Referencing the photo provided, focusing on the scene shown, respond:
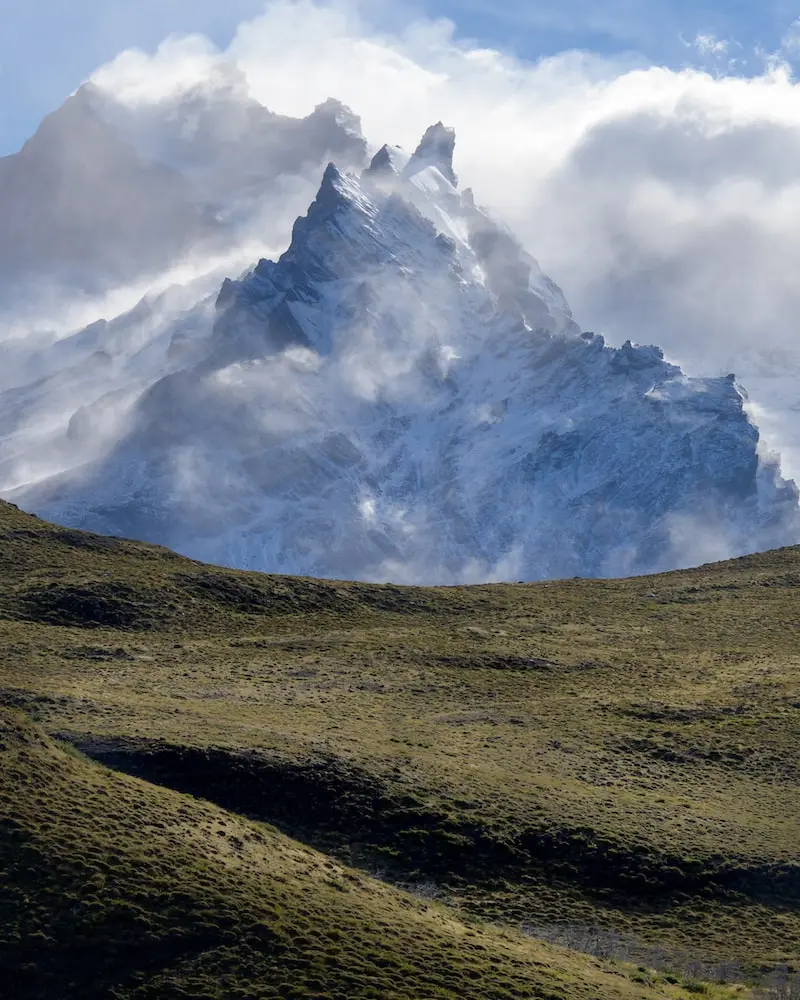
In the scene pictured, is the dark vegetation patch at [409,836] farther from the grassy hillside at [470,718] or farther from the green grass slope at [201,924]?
the green grass slope at [201,924]

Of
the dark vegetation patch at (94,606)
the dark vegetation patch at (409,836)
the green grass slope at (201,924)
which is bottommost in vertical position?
the green grass slope at (201,924)

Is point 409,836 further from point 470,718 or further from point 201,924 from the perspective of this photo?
point 470,718

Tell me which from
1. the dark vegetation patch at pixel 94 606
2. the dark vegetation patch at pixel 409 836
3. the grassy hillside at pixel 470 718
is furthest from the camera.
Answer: the dark vegetation patch at pixel 94 606

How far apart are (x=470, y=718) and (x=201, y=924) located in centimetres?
2879

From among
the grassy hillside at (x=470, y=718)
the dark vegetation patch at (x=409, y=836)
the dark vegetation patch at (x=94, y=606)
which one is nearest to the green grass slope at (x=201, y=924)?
the grassy hillside at (x=470, y=718)

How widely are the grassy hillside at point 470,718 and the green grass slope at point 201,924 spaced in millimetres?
4056

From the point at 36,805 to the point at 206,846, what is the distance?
5.16m

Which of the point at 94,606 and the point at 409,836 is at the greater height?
the point at 94,606

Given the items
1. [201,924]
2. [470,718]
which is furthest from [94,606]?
[201,924]

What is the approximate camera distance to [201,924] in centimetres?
3816

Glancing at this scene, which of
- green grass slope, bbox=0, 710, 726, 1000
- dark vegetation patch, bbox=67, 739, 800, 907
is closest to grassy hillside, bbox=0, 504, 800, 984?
dark vegetation patch, bbox=67, 739, 800, 907

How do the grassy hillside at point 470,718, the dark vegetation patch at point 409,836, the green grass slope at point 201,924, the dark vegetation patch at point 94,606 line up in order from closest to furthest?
the green grass slope at point 201,924 → the dark vegetation patch at point 409,836 → the grassy hillside at point 470,718 → the dark vegetation patch at point 94,606

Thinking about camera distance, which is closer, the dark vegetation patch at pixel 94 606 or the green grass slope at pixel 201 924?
the green grass slope at pixel 201 924

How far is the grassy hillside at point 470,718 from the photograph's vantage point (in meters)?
48.9
